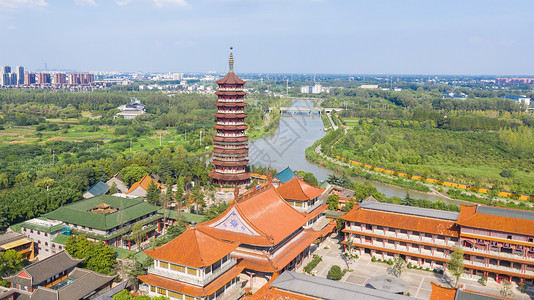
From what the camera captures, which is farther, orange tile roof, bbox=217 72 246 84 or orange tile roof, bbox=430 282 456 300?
orange tile roof, bbox=217 72 246 84

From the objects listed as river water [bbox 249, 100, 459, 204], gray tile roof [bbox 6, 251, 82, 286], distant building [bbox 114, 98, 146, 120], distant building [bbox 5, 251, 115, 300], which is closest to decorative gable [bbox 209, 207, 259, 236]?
distant building [bbox 5, 251, 115, 300]

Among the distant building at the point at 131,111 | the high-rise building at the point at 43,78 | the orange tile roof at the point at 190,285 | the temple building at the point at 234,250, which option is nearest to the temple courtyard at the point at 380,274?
the temple building at the point at 234,250

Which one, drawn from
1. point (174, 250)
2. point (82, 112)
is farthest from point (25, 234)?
point (82, 112)

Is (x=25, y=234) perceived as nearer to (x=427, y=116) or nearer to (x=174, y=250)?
(x=174, y=250)

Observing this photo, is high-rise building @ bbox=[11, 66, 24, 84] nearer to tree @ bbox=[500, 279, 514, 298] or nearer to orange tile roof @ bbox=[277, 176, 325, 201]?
orange tile roof @ bbox=[277, 176, 325, 201]

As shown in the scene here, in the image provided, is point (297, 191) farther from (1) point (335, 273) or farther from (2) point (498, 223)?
(2) point (498, 223)

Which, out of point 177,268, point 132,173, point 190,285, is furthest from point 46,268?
point 132,173
